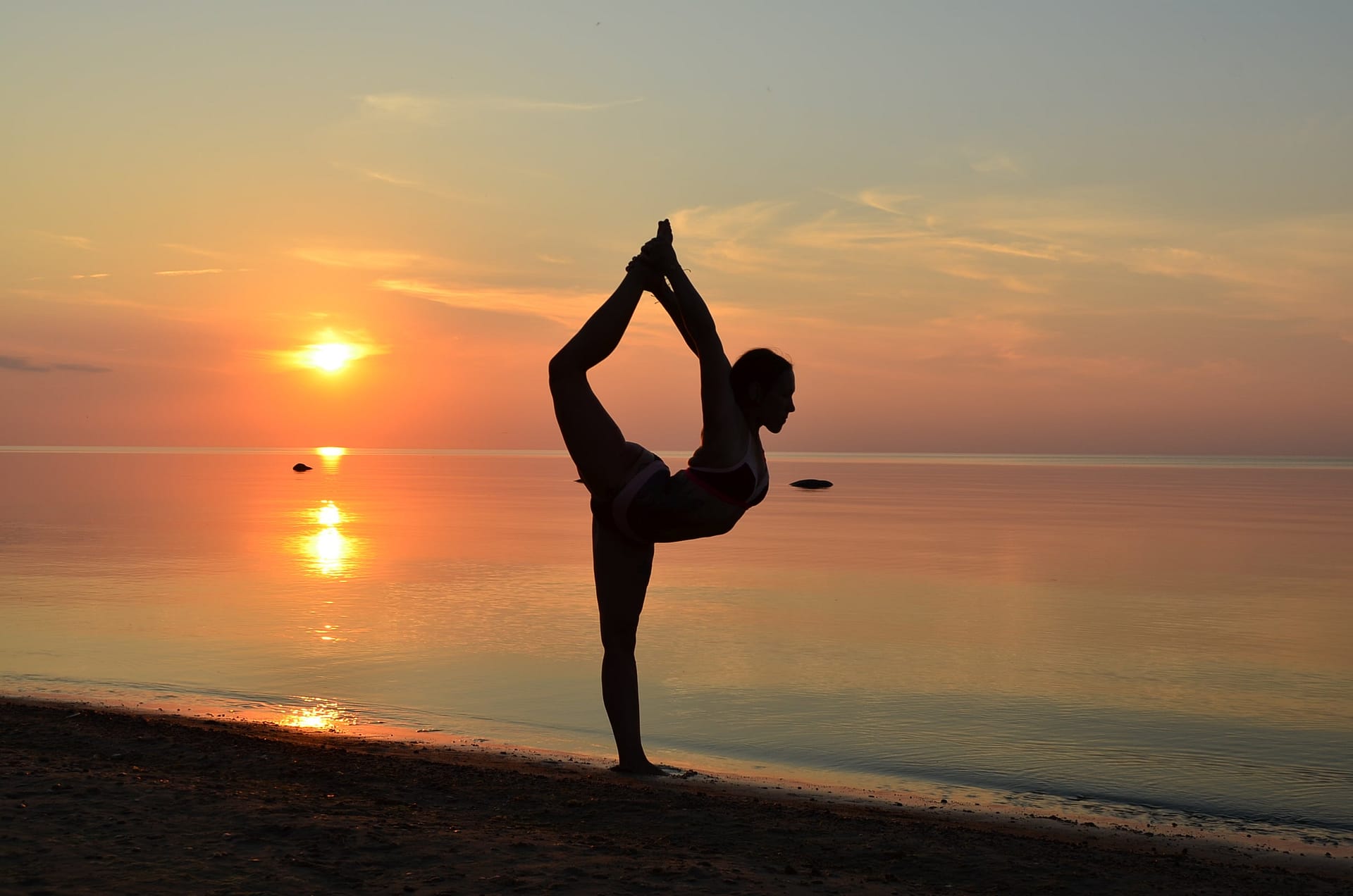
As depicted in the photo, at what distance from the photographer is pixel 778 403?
631 cm

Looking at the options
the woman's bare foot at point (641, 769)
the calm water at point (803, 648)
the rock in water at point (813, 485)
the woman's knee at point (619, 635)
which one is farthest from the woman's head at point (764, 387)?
the rock in water at point (813, 485)

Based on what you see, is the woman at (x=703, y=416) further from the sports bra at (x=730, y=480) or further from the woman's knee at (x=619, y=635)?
the woman's knee at (x=619, y=635)

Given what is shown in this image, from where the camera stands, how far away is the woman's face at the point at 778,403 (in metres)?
6.30

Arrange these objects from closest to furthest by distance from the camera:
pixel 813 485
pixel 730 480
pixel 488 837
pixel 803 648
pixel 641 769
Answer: pixel 488 837 < pixel 730 480 < pixel 641 769 < pixel 803 648 < pixel 813 485

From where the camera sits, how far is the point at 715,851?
567 cm

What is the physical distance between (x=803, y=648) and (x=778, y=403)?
8.28 meters

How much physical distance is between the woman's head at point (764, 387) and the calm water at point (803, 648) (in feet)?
12.0

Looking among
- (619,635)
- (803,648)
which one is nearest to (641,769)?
(619,635)

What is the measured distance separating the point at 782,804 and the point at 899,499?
51.8m

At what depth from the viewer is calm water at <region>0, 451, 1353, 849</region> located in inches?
368

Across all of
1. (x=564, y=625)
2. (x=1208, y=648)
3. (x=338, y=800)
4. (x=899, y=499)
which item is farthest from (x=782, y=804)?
(x=899, y=499)

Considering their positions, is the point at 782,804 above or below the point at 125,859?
below

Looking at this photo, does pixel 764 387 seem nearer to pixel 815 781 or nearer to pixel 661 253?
pixel 661 253

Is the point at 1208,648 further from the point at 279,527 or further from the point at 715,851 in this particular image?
the point at 279,527
